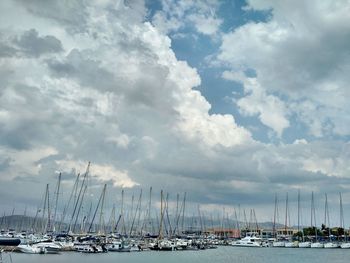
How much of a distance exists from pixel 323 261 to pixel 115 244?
58256mm

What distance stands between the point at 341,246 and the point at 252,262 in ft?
288

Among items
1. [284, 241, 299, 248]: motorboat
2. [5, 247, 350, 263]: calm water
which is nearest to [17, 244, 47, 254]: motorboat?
[5, 247, 350, 263]: calm water

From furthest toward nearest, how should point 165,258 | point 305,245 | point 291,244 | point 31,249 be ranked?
point 291,244 < point 305,245 < point 31,249 < point 165,258

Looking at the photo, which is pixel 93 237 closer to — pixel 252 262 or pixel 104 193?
pixel 104 193

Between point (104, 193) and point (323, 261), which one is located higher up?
point (104, 193)

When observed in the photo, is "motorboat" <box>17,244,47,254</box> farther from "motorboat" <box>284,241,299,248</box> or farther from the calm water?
"motorboat" <box>284,241,299,248</box>

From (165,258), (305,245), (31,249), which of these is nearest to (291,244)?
(305,245)

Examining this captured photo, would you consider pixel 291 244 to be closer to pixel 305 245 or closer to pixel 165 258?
pixel 305 245

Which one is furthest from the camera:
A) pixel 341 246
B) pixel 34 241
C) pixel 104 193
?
pixel 341 246

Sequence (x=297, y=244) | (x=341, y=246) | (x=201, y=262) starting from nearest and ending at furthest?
(x=201, y=262) → (x=341, y=246) → (x=297, y=244)

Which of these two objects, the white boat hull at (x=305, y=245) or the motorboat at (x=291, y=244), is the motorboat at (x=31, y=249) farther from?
the white boat hull at (x=305, y=245)

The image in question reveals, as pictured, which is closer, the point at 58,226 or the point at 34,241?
the point at 34,241

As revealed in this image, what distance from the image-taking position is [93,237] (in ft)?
488

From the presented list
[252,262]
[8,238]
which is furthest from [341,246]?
[8,238]
